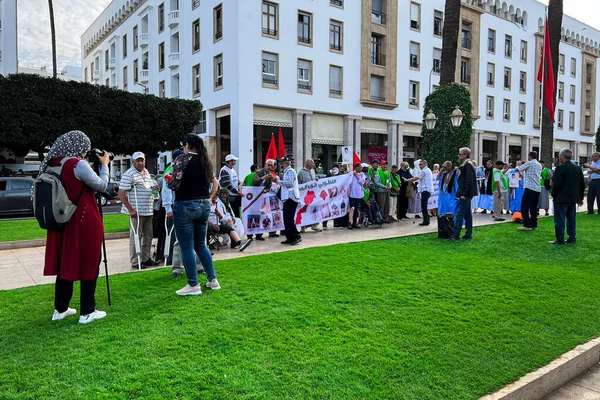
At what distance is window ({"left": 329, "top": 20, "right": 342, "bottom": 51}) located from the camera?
34125mm

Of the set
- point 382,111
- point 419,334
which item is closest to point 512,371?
point 419,334

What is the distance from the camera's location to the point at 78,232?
4414 millimetres

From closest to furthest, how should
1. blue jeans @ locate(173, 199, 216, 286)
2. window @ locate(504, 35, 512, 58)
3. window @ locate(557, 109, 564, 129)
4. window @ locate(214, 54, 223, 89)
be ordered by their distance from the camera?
blue jeans @ locate(173, 199, 216, 286) → window @ locate(214, 54, 223, 89) → window @ locate(504, 35, 512, 58) → window @ locate(557, 109, 564, 129)

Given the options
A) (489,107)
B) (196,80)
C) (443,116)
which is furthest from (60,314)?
(489,107)

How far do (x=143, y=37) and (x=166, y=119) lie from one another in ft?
63.0

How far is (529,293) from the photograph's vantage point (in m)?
5.80

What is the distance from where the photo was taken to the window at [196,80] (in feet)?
116

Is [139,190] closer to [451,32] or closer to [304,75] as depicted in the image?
[451,32]

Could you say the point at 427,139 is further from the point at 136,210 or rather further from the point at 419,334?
the point at 419,334

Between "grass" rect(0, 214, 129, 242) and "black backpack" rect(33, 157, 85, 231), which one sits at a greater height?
"black backpack" rect(33, 157, 85, 231)

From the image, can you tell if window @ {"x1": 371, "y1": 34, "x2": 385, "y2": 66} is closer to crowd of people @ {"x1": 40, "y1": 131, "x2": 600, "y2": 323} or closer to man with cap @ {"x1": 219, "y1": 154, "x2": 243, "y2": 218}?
crowd of people @ {"x1": 40, "y1": 131, "x2": 600, "y2": 323}

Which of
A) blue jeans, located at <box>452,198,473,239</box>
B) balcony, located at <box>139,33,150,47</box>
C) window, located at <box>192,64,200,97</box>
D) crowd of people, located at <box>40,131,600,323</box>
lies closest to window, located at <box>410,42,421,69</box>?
window, located at <box>192,64,200,97</box>

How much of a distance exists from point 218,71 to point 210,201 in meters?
28.9

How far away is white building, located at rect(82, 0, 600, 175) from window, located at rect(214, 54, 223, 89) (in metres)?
0.11
